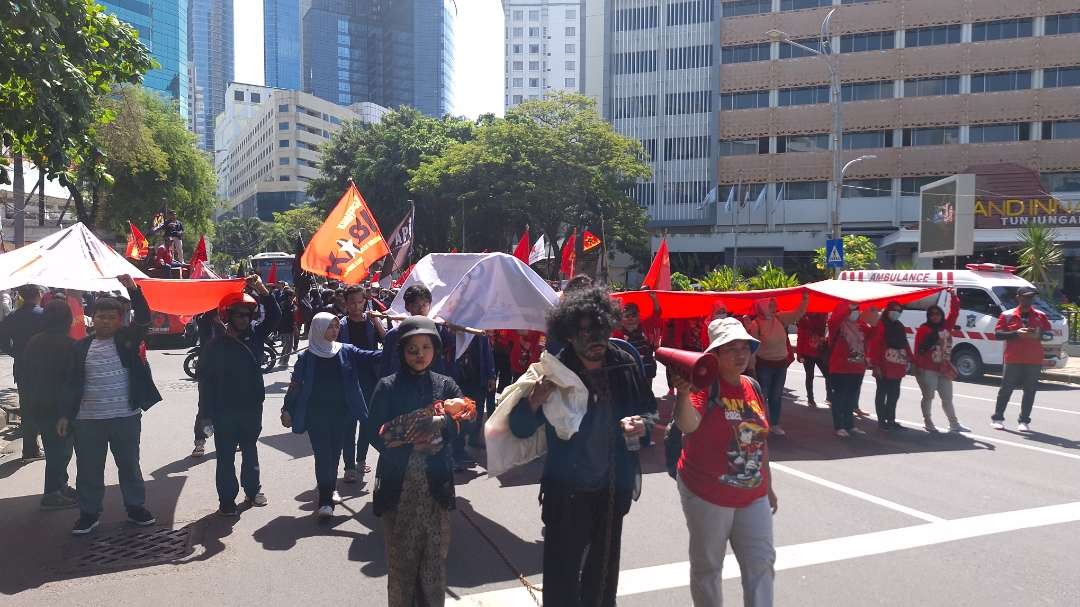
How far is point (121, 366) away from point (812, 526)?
17.7 feet

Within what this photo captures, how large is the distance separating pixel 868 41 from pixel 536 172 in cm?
2341

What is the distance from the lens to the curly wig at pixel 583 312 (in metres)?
3.64

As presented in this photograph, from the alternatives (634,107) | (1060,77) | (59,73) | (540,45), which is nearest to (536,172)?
(634,107)

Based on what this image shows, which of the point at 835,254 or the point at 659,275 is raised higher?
the point at 835,254

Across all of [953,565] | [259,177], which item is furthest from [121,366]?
[259,177]

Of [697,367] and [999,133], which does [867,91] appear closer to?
[999,133]

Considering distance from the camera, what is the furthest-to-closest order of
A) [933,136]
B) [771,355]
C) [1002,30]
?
[933,136]
[1002,30]
[771,355]

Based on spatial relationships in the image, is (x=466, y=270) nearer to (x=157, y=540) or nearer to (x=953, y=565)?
(x=157, y=540)

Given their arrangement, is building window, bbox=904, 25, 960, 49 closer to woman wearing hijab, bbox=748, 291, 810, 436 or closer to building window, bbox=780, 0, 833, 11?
building window, bbox=780, 0, 833, 11

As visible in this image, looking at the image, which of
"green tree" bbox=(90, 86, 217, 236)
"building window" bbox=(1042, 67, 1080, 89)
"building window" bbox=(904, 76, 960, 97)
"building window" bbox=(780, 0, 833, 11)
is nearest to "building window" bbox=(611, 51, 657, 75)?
"building window" bbox=(780, 0, 833, 11)

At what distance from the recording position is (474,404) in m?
3.85

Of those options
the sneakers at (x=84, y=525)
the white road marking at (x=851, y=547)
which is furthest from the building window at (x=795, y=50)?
the sneakers at (x=84, y=525)

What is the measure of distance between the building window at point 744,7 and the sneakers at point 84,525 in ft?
161

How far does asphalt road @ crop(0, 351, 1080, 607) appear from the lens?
186 inches
